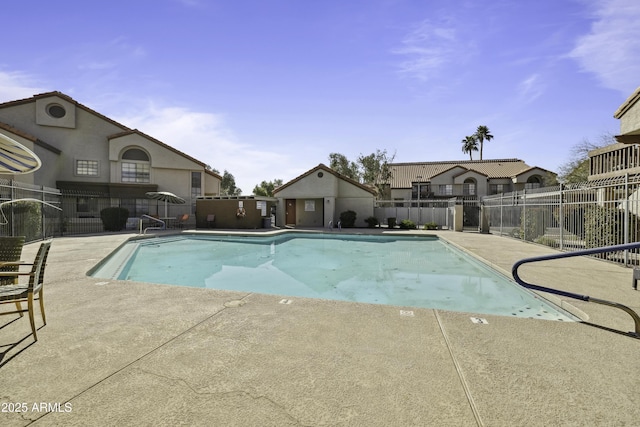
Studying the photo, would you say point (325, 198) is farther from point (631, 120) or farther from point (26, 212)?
point (631, 120)

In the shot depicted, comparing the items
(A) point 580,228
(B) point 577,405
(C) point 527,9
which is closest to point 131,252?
(B) point 577,405

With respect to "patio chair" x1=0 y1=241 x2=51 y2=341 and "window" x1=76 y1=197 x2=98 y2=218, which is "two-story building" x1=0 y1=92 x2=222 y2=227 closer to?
"window" x1=76 y1=197 x2=98 y2=218

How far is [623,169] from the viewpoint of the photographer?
15578mm

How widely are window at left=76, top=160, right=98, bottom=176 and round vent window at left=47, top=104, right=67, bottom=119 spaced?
3.79 meters

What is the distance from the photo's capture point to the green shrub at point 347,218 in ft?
79.5

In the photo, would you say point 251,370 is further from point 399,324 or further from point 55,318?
point 55,318

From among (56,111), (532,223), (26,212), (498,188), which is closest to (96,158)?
(56,111)

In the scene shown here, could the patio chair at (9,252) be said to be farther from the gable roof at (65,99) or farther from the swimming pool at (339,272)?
the gable roof at (65,99)

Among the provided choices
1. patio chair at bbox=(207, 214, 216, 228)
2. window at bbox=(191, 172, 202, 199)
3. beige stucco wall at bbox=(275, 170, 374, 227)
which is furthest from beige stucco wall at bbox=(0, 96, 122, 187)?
beige stucco wall at bbox=(275, 170, 374, 227)

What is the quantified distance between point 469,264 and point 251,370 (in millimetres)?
9907

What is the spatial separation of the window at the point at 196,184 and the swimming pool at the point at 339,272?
10.7m

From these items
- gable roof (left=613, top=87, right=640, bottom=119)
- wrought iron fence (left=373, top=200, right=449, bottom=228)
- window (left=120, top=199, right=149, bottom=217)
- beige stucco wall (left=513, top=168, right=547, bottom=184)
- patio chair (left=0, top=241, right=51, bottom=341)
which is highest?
beige stucco wall (left=513, top=168, right=547, bottom=184)

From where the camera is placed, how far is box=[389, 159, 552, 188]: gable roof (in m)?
39.5

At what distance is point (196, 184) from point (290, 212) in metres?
9.13
